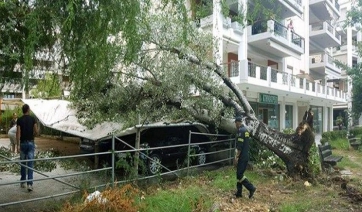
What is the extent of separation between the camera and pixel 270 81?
1741cm

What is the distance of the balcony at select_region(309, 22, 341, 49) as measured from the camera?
2841 centimetres

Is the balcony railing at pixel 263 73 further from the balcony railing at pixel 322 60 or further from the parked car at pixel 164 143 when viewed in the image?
the balcony railing at pixel 322 60

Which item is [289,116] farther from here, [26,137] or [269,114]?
[26,137]

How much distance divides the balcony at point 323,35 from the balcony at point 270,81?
668 cm

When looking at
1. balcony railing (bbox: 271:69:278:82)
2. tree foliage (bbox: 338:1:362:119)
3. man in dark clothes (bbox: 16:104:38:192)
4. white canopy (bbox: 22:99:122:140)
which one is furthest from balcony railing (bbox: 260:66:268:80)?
man in dark clothes (bbox: 16:104:38:192)

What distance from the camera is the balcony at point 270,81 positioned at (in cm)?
1550

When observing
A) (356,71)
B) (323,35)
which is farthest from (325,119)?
(356,71)

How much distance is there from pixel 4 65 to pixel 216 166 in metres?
7.35

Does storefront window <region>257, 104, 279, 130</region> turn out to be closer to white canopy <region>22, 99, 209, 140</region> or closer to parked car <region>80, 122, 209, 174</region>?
parked car <region>80, 122, 209, 174</region>

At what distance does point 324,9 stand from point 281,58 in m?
10.1

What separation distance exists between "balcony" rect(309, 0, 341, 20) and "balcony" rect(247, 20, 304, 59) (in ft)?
23.2

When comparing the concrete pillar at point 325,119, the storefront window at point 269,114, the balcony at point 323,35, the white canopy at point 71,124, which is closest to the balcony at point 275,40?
the storefront window at point 269,114

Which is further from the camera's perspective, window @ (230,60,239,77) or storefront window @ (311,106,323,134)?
storefront window @ (311,106,323,134)

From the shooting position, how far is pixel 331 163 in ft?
30.3
